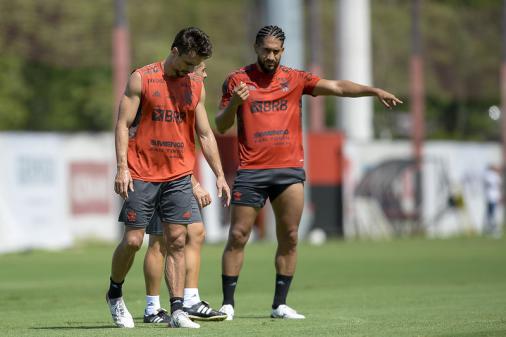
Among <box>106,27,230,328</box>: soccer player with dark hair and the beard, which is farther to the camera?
the beard

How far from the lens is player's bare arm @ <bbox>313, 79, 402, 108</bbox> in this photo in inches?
436

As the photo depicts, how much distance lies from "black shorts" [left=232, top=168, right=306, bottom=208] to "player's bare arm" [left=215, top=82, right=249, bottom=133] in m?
0.45

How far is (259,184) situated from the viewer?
11.3 metres

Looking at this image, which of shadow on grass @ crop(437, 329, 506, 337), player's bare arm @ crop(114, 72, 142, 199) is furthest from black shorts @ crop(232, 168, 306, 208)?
shadow on grass @ crop(437, 329, 506, 337)

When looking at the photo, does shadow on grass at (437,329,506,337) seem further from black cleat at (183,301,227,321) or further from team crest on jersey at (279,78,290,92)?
team crest on jersey at (279,78,290,92)

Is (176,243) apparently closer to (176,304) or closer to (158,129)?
(176,304)

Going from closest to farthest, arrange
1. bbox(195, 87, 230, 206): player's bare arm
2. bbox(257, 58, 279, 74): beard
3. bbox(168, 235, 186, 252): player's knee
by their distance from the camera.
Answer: bbox(168, 235, 186, 252): player's knee, bbox(195, 87, 230, 206): player's bare arm, bbox(257, 58, 279, 74): beard

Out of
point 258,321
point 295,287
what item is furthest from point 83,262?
point 258,321

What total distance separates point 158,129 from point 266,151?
4.13 ft

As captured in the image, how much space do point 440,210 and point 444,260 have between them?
14.9m

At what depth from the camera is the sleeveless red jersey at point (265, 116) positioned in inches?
445

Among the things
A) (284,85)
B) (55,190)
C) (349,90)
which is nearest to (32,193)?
(55,190)

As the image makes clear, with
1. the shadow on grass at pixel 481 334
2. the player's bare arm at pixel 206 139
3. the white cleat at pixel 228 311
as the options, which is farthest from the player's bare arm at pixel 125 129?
the shadow on grass at pixel 481 334

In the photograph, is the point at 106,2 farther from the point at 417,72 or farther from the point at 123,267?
the point at 123,267
